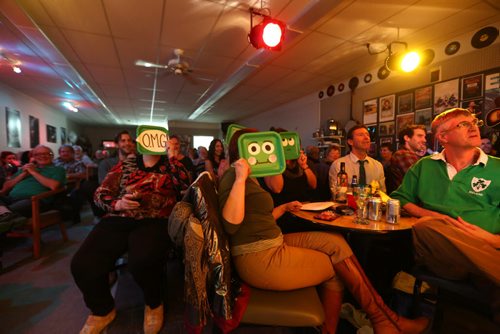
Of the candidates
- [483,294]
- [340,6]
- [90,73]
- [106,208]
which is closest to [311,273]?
[483,294]

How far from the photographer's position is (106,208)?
63.2 inches

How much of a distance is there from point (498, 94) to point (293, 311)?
3.31m

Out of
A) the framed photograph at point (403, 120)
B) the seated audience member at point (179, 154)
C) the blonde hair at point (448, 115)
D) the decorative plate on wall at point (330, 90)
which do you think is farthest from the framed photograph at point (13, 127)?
the framed photograph at point (403, 120)

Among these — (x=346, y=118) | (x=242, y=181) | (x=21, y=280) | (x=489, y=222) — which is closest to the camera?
(x=242, y=181)

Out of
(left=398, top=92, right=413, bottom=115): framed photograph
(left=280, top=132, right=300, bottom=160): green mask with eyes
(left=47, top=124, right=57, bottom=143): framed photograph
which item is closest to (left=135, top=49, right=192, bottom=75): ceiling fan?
(left=280, top=132, right=300, bottom=160): green mask with eyes

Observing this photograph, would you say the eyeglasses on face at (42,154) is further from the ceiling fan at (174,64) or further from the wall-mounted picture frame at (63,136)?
the wall-mounted picture frame at (63,136)

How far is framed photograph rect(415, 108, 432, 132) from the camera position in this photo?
3.06 meters

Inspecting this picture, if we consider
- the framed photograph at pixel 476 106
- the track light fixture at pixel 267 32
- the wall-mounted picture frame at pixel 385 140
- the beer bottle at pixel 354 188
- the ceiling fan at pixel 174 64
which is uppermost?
the ceiling fan at pixel 174 64

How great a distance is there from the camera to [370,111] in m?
3.84

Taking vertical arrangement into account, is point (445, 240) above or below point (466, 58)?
below

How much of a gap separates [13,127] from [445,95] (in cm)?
762

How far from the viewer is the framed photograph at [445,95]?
2820 millimetres

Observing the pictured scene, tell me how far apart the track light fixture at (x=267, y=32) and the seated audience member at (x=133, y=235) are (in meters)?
1.46

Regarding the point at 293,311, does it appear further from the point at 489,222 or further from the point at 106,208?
the point at 106,208
